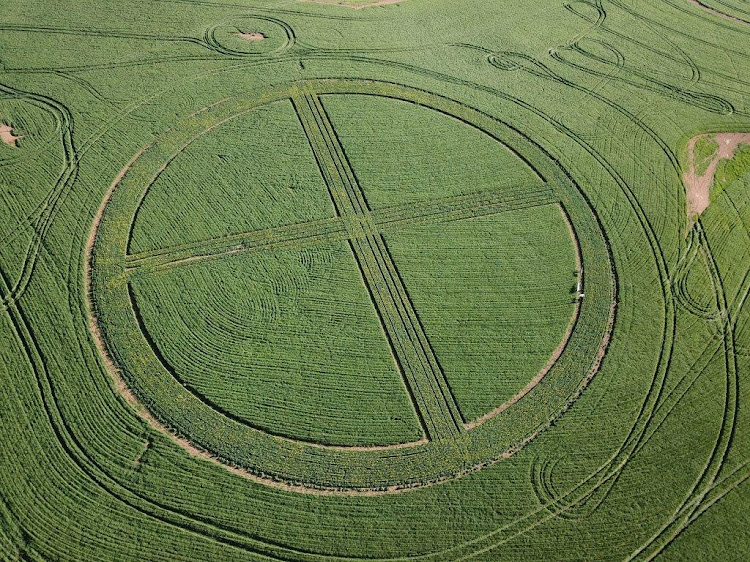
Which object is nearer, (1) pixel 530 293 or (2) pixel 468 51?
(1) pixel 530 293

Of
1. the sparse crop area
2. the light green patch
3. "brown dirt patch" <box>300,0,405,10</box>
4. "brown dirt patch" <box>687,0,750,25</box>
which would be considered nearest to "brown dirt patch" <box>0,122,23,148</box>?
the sparse crop area

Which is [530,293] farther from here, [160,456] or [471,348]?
[160,456]

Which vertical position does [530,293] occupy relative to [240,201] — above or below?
below

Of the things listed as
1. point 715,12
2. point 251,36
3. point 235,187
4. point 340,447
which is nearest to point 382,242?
point 235,187

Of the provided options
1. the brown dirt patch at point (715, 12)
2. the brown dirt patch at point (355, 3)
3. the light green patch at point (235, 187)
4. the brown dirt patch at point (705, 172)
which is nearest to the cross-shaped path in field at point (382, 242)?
the light green patch at point (235, 187)

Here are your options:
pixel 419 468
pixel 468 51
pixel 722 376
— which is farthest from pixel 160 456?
pixel 468 51

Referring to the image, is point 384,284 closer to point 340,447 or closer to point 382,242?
point 382,242
